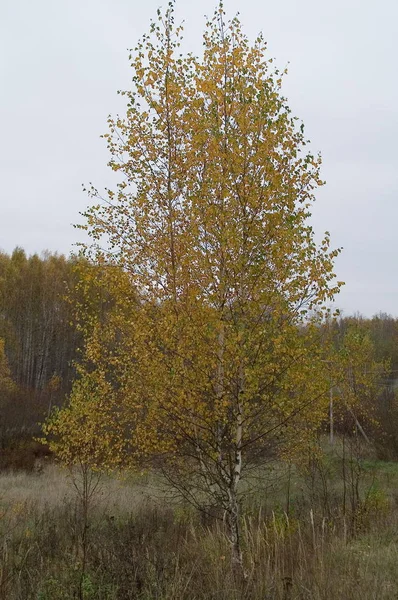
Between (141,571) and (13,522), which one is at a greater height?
(141,571)

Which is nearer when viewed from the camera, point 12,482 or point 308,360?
point 308,360

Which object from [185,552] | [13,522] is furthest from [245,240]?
[13,522]

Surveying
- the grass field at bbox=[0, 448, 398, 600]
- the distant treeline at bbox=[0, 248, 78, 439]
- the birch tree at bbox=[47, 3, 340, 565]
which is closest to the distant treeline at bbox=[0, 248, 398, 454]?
the distant treeline at bbox=[0, 248, 78, 439]

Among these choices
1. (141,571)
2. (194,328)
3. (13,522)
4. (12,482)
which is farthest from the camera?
(12,482)

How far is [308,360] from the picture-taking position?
4371 mm

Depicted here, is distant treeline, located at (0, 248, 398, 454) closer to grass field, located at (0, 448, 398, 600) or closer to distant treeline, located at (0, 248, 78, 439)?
distant treeline, located at (0, 248, 78, 439)

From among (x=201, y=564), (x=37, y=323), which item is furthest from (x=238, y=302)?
(x=37, y=323)

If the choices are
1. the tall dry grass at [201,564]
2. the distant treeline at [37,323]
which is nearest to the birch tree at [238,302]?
the tall dry grass at [201,564]

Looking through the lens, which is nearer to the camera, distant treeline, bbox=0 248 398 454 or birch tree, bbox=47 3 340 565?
birch tree, bbox=47 3 340 565

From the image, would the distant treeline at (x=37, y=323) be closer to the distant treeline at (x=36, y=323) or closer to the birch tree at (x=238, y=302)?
the distant treeline at (x=36, y=323)

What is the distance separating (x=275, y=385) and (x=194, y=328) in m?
0.87

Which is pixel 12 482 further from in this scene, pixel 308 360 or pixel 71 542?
pixel 308 360

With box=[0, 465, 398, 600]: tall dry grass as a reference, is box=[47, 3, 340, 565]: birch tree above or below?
above

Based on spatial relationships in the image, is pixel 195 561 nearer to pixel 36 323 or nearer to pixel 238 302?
pixel 238 302
